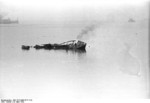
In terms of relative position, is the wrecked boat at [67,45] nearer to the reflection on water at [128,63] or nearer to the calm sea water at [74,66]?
the calm sea water at [74,66]

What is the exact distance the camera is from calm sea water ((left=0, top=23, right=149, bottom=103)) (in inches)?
69.0

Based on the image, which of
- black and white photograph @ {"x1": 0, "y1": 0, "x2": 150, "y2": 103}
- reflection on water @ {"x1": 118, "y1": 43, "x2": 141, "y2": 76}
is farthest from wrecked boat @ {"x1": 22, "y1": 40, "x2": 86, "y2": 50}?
reflection on water @ {"x1": 118, "y1": 43, "x2": 141, "y2": 76}

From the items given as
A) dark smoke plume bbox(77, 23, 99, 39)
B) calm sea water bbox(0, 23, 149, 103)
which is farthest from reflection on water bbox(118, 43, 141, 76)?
dark smoke plume bbox(77, 23, 99, 39)

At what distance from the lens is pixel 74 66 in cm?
176

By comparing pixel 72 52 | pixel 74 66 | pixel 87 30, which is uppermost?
pixel 87 30

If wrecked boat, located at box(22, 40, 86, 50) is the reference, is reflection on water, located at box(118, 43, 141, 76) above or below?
below

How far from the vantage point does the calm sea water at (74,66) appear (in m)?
1.75

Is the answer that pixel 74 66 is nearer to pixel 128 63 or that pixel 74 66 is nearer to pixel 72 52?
pixel 72 52

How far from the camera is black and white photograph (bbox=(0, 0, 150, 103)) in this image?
1.75m

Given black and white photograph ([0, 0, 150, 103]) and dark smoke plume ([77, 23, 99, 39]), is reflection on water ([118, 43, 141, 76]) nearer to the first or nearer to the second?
black and white photograph ([0, 0, 150, 103])

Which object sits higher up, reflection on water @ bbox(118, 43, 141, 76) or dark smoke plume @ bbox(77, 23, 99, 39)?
dark smoke plume @ bbox(77, 23, 99, 39)

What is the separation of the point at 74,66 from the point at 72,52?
105mm

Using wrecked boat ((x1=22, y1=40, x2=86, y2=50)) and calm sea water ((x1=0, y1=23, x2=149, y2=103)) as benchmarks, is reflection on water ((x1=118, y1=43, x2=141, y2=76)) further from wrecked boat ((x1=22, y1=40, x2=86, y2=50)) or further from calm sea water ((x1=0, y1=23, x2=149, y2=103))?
wrecked boat ((x1=22, y1=40, x2=86, y2=50))

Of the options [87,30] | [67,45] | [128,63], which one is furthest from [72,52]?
[128,63]
